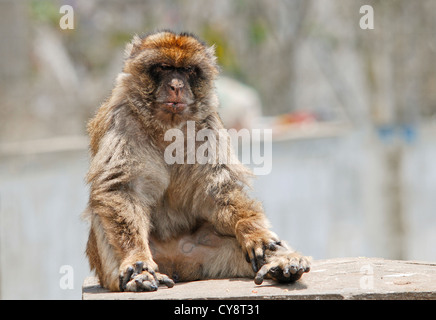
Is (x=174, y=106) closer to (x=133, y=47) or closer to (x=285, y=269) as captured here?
(x=133, y=47)

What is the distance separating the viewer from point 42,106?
1575cm

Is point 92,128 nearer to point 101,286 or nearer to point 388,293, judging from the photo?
point 101,286

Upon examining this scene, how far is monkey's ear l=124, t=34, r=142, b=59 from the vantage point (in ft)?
17.0

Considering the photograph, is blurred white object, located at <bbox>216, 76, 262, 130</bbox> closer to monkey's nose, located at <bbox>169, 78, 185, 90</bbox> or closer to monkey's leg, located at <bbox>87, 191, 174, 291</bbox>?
monkey's nose, located at <bbox>169, 78, 185, 90</bbox>

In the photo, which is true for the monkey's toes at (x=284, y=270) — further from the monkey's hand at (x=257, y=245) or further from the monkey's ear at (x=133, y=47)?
the monkey's ear at (x=133, y=47)

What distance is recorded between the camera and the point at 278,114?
18078 mm

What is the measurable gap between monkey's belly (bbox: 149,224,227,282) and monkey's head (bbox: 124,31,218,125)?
83 cm

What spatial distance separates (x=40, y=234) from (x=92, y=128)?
12.1ft

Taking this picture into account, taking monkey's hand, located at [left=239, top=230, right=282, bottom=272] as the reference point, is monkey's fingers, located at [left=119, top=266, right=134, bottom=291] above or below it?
below

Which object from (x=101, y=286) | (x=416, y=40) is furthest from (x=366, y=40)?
(x=101, y=286)

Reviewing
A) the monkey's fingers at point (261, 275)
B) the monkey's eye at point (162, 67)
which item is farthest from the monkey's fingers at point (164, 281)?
the monkey's eye at point (162, 67)

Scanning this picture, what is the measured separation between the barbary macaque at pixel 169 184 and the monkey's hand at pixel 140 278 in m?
0.20

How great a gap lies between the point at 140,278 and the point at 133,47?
1815 mm

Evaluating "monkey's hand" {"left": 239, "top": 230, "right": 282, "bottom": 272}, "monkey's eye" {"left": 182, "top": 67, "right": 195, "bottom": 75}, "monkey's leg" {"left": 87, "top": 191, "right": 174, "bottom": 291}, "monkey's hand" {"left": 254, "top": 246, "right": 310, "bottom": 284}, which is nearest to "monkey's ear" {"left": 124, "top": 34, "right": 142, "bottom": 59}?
"monkey's eye" {"left": 182, "top": 67, "right": 195, "bottom": 75}
